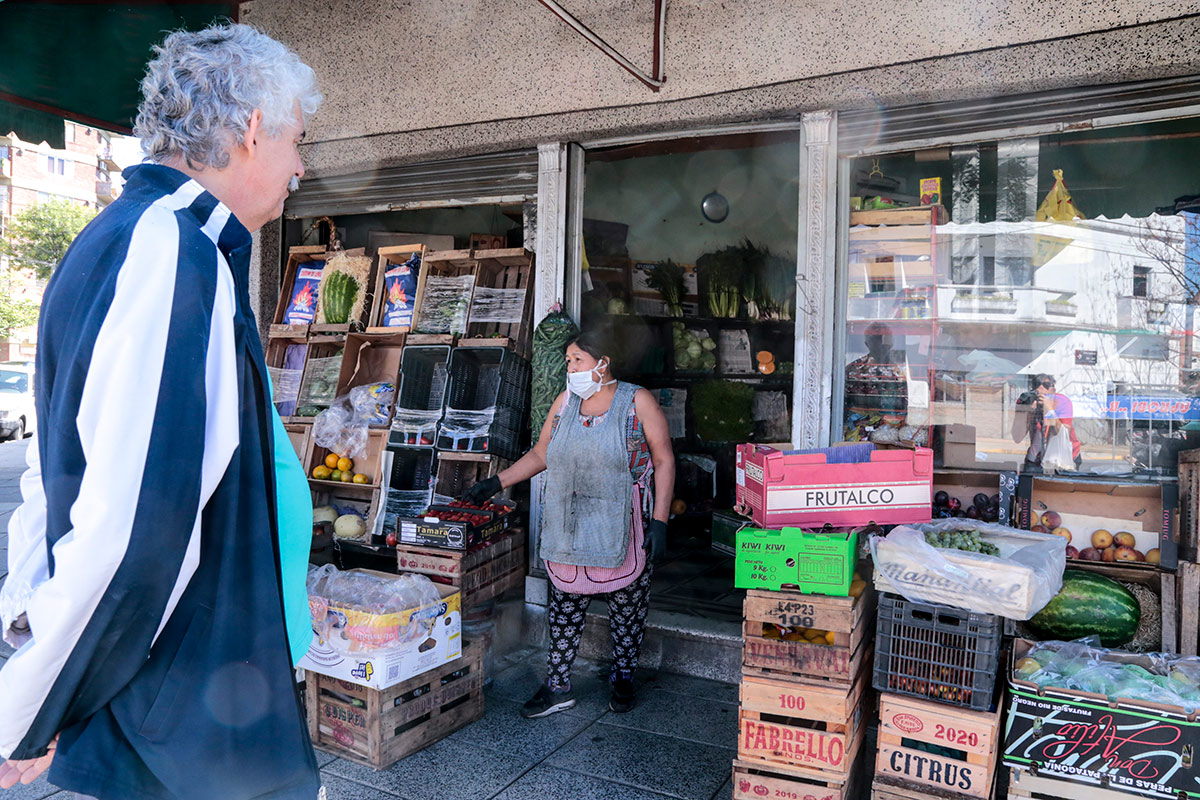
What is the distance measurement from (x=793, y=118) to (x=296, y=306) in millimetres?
4016

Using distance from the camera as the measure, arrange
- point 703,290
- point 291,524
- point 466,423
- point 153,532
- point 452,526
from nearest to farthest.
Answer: point 153,532, point 291,524, point 452,526, point 466,423, point 703,290

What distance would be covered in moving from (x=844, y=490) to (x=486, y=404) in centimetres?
287

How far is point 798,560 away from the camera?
10.4 feet

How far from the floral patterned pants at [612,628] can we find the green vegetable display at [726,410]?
336 centimetres

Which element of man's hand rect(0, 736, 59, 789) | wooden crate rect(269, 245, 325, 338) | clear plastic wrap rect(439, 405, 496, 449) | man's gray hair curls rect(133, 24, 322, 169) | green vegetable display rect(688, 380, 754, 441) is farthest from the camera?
green vegetable display rect(688, 380, 754, 441)

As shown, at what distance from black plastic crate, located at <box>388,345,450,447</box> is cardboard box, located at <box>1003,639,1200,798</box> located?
3691 millimetres

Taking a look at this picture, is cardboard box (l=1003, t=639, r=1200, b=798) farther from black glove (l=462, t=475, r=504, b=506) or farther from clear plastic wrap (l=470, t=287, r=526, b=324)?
clear plastic wrap (l=470, t=287, r=526, b=324)

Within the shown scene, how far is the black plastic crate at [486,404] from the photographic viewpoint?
528 cm

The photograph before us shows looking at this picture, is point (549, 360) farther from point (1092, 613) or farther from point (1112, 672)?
point (1112, 672)

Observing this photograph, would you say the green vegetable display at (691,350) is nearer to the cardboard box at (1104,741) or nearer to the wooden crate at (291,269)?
the wooden crate at (291,269)

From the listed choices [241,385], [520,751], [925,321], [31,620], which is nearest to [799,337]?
[925,321]

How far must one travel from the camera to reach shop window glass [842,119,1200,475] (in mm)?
3846

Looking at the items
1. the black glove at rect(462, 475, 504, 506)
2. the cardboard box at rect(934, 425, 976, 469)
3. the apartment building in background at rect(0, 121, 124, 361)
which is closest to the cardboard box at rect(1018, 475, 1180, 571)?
the cardboard box at rect(934, 425, 976, 469)

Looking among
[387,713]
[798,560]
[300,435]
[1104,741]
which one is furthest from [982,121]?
[300,435]
